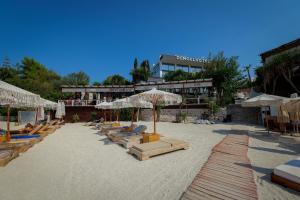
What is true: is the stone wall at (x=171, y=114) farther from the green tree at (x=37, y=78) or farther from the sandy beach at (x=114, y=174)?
the green tree at (x=37, y=78)

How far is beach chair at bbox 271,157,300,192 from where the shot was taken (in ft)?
9.93

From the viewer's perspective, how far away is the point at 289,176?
312cm

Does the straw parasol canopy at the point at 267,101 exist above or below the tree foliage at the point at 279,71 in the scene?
below

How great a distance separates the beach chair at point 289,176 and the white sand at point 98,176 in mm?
1806

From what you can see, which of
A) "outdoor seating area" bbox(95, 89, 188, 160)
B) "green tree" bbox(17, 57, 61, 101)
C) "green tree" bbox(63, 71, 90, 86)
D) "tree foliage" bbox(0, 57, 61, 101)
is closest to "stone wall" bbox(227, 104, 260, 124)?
"outdoor seating area" bbox(95, 89, 188, 160)

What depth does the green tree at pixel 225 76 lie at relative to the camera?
22.5 meters

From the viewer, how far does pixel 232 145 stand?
6.39 meters

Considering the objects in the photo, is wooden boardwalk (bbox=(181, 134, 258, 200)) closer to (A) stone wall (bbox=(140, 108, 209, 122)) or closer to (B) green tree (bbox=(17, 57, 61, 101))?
(A) stone wall (bbox=(140, 108, 209, 122))

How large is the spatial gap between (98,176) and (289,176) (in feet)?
14.7

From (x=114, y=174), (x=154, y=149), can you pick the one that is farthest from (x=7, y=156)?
(x=154, y=149)

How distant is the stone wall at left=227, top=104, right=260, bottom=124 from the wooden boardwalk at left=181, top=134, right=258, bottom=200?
13633mm

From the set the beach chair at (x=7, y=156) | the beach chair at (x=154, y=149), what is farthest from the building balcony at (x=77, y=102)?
the beach chair at (x=154, y=149)

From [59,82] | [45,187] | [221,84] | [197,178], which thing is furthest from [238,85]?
[59,82]

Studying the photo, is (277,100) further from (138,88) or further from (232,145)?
(138,88)
